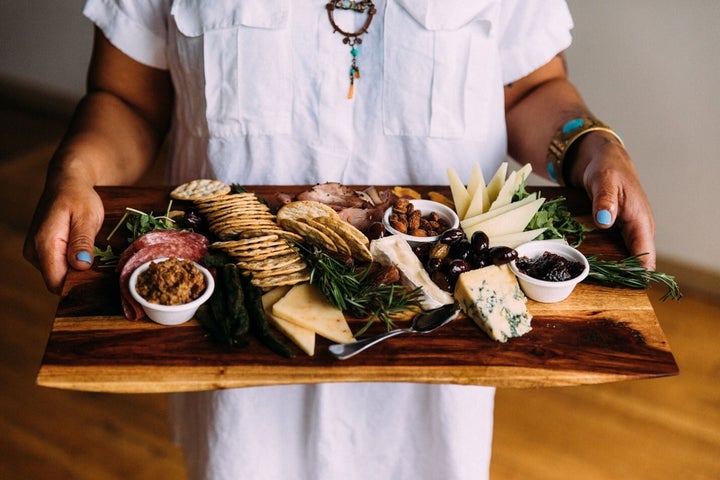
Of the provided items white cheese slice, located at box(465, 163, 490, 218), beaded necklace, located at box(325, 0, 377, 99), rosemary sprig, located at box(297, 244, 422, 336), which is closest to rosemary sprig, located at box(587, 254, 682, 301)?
white cheese slice, located at box(465, 163, 490, 218)

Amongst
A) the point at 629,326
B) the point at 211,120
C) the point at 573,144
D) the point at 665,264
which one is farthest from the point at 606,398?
the point at 211,120

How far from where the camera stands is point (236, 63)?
1.52m

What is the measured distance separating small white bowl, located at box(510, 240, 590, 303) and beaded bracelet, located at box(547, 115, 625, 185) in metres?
0.36

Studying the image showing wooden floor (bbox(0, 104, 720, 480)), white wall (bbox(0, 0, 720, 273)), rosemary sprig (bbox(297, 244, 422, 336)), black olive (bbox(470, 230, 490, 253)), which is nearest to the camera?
rosemary sprig (bbox(297, 244, 422, 336))

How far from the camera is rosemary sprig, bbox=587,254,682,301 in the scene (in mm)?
1283

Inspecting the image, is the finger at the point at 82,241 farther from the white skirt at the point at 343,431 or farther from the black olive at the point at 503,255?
the black olive at the point at 503,255

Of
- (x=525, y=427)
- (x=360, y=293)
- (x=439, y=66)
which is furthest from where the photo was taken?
(x=525, y=427)

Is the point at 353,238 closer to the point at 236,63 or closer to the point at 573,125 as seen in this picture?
the point at 236,63

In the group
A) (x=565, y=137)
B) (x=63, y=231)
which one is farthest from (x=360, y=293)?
(x=565, y=137)

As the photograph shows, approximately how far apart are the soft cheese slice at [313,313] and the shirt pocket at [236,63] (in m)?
0.51

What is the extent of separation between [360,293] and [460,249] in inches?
8.6

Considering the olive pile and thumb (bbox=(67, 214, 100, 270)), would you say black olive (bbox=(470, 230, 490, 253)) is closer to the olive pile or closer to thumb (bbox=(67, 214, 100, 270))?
the olive pile

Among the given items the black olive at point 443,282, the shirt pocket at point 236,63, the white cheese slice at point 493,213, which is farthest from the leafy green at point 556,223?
the shirt pocket at point 236,63

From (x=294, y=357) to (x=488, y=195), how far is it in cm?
60
